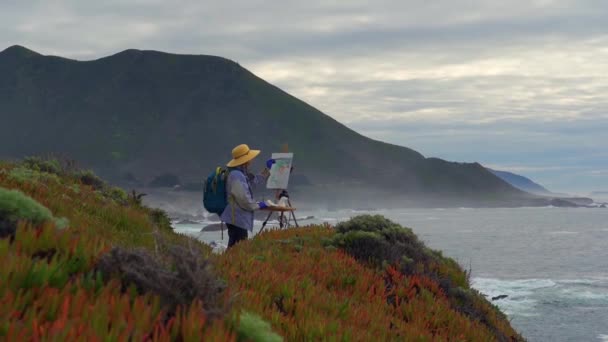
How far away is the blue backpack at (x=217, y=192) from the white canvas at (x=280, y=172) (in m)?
6.14

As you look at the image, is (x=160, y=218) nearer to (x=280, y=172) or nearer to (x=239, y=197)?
(x=280, y=172)

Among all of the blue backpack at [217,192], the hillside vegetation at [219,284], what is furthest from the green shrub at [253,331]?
the blue backpack at [217,192]

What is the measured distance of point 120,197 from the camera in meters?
17.3

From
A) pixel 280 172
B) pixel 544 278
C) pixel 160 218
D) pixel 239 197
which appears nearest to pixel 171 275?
pixel 239 197

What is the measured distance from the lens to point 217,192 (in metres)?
12.5

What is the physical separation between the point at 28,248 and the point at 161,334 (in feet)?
6.24

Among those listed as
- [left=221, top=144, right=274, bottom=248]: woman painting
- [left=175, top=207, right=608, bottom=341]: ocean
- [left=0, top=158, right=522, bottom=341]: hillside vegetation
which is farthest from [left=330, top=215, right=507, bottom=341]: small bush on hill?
[left=221, top=144, right=274, bottom=248]: woman painting

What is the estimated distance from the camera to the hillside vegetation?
3.81 metres

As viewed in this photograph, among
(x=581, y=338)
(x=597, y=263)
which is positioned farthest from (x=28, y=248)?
(x=597, y=263)

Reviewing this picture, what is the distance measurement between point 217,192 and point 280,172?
6642 millimetres

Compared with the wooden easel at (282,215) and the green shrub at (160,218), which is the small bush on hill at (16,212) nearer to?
the wooden easel at (282,215)

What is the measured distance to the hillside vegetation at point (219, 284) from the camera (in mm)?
3814

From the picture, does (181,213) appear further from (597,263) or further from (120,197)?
(120,197)

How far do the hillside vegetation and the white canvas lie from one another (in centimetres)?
591
